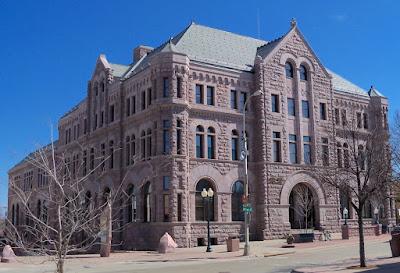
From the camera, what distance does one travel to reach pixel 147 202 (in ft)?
143

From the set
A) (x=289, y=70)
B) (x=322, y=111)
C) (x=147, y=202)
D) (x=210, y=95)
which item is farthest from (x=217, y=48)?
(x=147, y=202)

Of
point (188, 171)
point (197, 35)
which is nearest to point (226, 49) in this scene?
point (197, 35)

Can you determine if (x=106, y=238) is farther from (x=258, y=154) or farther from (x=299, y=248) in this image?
(x=258, y=154)

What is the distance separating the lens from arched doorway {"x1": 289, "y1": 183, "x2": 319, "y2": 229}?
156ft

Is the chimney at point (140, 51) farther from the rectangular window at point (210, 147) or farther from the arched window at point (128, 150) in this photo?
the rectangular window at point (210, 147)

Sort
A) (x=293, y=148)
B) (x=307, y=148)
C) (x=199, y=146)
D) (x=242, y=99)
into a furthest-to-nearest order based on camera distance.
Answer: (x=307, y=148), (x=293, y=148), (x=242, y=99), (x=199, y=146)

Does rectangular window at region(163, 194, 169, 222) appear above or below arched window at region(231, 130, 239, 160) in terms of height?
below

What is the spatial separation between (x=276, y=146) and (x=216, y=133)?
6287 millimetres

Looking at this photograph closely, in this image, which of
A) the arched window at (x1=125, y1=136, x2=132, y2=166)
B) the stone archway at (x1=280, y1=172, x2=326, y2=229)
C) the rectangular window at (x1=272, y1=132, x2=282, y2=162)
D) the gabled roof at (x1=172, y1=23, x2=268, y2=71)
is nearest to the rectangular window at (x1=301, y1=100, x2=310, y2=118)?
the rectangular window at (x1=272, y1=132, x2=282, y2=162)

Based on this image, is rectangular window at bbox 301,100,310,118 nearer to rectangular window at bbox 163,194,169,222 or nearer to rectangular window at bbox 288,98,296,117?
rectangular window at bbox 288,98,296,117

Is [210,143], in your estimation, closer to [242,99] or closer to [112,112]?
[242,99]

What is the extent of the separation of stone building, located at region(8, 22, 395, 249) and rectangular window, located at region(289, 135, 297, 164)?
9cm

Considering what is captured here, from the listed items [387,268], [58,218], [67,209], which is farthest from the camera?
[387,268]

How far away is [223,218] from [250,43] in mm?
19321
